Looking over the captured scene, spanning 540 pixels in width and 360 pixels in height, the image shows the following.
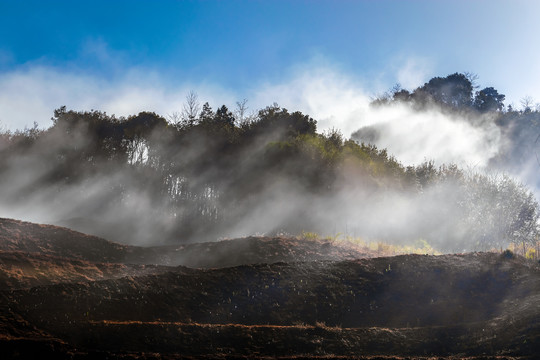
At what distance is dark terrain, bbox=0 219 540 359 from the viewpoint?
7.18 metres

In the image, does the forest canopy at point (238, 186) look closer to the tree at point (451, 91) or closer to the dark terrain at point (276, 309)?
the dark terrain at point (276, 309)

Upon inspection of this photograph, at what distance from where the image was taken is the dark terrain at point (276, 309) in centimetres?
718

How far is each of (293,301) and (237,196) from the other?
18.1 m

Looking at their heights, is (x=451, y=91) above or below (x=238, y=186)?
above

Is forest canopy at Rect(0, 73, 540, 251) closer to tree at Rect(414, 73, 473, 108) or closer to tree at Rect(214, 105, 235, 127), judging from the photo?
tree at Rect(214, 105, 235, 127)

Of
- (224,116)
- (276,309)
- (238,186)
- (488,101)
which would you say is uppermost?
(488,101)

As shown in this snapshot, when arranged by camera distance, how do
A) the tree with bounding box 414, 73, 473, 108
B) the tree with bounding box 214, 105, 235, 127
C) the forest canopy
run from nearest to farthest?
1. the forest canopy
2. the tree with bounding box 214, 105, 235, 127
3. the tree with bounding box 414, 73, 473, 108

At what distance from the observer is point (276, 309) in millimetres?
9984

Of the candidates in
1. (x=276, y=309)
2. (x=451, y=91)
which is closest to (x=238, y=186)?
(x=276, y=309)

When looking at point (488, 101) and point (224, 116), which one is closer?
point (224, 116)

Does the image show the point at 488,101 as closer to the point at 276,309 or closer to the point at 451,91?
the point at 451,91

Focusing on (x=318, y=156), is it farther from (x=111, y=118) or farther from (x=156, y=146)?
(x=111, y=118)

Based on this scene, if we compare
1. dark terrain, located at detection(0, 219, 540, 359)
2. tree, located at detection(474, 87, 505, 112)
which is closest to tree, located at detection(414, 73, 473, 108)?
tree, located at detection(474, 87, 505, 112)

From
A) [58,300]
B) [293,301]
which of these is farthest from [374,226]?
[58,300]
